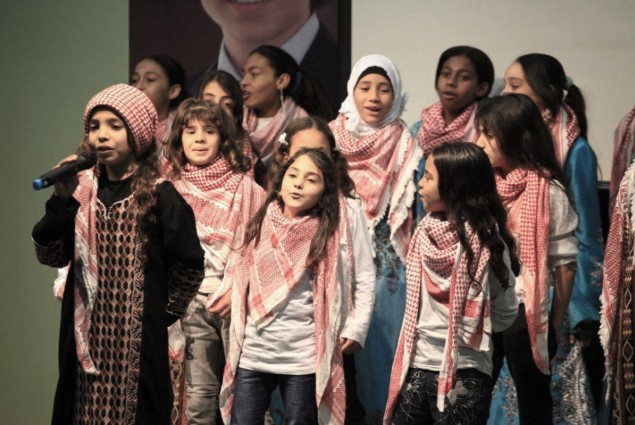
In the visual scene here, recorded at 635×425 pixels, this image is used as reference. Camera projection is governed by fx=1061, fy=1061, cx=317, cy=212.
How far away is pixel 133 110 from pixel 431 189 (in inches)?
37.0

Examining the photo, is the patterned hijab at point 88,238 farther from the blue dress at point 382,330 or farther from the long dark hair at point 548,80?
the long dark hair at point 548,80

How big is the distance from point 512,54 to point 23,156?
8.20 ft

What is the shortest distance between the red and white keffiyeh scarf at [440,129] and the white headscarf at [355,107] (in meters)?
0.13

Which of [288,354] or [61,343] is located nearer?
[61,343]

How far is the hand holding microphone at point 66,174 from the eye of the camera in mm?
2674

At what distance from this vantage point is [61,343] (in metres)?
3.00

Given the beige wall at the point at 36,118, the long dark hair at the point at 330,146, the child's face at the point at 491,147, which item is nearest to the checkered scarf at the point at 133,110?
the long dark hair at the point at 330,146

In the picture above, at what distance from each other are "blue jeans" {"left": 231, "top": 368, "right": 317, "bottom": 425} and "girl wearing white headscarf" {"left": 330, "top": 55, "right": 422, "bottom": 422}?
98 cm

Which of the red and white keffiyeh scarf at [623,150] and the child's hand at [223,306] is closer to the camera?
the child's hand at [223,306]

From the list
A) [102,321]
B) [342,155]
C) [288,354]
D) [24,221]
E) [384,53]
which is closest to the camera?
[102,321]

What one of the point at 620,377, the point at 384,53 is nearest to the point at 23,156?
the point at 384,53

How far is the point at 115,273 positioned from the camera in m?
2.98

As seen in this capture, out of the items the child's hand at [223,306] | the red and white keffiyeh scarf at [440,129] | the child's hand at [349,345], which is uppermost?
the red and white keffiyeh scarf at [440,129]

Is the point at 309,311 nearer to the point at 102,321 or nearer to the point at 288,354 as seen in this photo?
the point at 288,354
